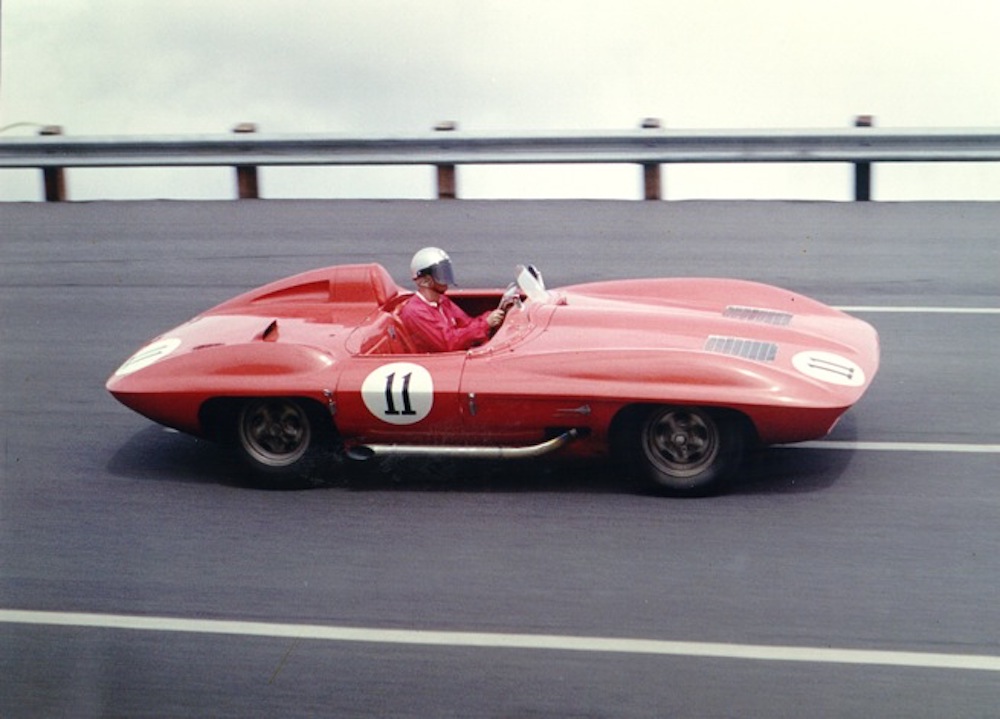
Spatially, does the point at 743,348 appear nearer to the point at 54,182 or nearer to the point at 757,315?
the point at 757,315

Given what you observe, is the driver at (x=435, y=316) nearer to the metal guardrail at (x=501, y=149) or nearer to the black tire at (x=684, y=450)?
the black tire at (x=684, y=450)

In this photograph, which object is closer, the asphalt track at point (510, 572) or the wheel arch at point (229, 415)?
the asphalt track at point (510, 572)

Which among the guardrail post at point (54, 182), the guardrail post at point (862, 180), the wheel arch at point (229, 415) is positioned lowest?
the wheel arch at point (229, 415)

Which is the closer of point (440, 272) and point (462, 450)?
point (462, 450)

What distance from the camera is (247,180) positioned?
42.1 ft

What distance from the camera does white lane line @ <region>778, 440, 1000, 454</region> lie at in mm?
7004

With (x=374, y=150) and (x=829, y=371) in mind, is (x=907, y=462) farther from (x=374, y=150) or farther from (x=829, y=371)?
(x=374, y=150)

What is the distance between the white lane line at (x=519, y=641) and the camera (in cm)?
504

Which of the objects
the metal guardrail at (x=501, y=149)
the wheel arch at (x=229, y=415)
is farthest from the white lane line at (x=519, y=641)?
the metal guardrail at (x=501, y=149)

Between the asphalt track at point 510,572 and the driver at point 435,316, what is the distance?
66cm

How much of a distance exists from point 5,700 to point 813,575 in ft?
10.5

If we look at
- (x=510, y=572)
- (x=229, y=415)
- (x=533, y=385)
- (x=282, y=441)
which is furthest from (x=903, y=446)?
(x=229, y=415)

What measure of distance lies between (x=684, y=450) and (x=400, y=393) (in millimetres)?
1356

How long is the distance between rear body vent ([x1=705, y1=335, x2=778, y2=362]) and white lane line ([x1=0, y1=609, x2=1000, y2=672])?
169 cm
